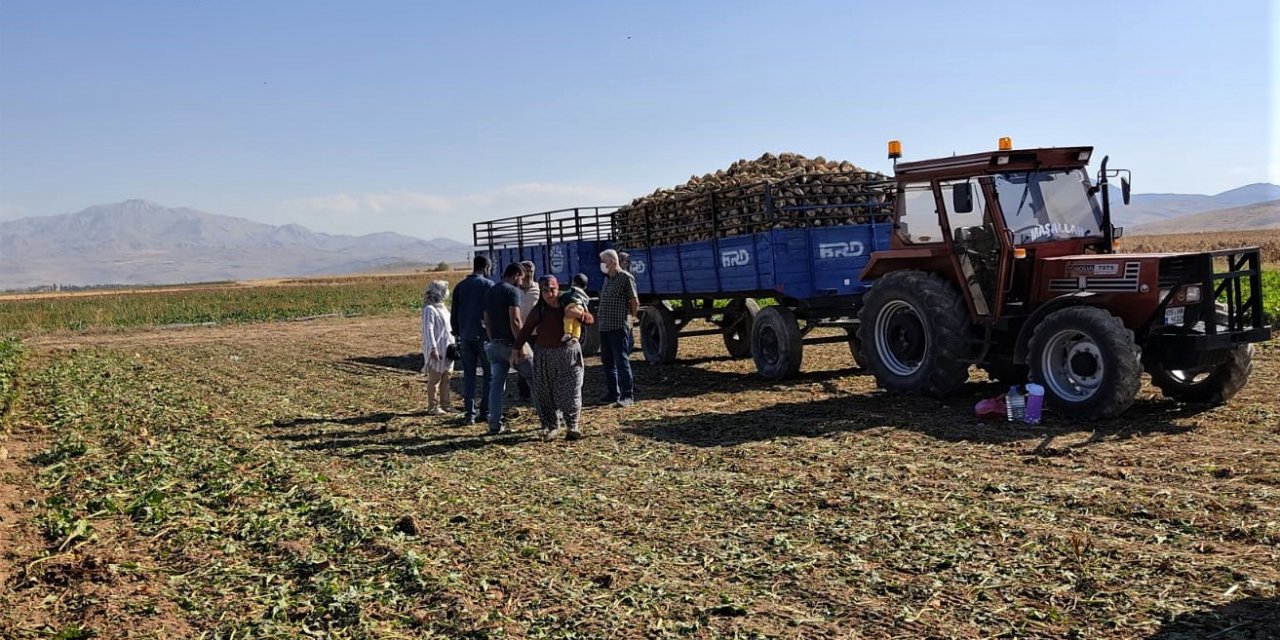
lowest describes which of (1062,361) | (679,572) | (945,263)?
(679,572)

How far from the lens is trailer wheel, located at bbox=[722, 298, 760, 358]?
15094mm

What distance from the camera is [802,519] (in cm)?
659

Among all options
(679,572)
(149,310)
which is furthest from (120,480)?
(149,310)

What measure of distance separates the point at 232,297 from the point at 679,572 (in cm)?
4867

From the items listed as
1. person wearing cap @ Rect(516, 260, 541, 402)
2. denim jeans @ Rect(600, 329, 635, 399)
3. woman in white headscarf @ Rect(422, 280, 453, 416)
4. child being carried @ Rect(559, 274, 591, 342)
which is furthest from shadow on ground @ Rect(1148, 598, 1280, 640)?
woman in white headscarf @ Rect(422, 280, 453, 416)

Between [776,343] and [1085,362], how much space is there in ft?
15.4

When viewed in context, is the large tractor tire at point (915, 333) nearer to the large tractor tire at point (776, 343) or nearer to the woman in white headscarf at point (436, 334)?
the large tractor tire at point (776, 343)

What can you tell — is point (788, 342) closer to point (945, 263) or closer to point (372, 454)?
point (945, 263)

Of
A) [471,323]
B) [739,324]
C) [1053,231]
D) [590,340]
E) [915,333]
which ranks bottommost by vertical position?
[590,340]

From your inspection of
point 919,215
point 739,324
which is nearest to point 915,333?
point 919,215

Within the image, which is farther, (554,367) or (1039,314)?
(554,367)

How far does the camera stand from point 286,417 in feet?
39.7

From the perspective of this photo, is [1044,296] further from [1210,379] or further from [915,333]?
[1210,379]

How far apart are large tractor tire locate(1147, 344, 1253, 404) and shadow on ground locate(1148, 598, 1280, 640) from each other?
Result: 5.11m
